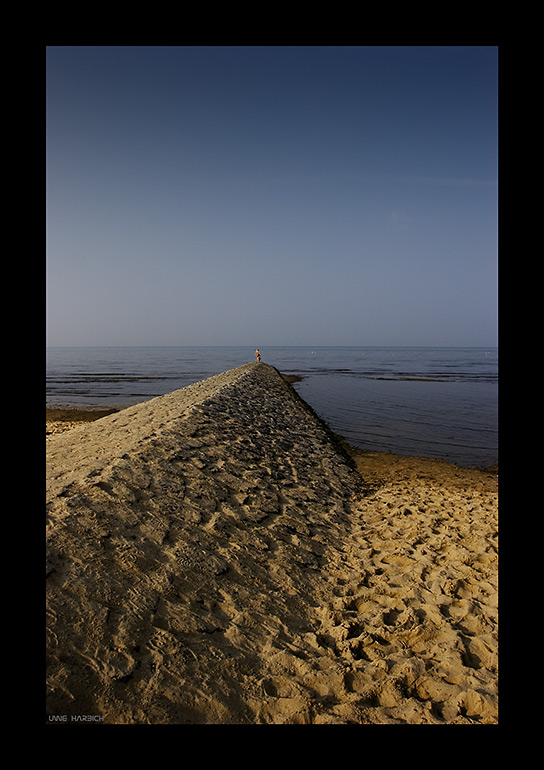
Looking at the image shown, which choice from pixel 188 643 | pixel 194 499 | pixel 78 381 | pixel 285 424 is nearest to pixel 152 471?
pixel 194 499

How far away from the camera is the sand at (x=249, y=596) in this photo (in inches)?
103

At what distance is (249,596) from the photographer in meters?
3.81

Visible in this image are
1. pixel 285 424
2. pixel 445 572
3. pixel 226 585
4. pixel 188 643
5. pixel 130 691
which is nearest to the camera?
pixel 130 691

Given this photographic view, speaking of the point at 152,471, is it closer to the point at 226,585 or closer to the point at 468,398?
the point at 226,585

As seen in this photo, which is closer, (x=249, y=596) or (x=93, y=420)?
(x=249, y=596)

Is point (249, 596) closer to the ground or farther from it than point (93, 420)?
closer to the ground

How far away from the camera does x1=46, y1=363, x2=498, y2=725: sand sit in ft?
8.57

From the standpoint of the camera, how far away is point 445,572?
4496mm

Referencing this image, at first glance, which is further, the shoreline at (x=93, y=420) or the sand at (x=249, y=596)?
the shoreline at (x=93, y=420)

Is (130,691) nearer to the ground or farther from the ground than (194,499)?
nearer to the ground

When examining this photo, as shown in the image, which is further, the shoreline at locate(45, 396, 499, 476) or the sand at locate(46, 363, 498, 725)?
the shoreline at locate(45, 396, 499, 476)

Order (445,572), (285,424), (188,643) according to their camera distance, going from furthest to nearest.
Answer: (285,424), (445,572), (188,643)
